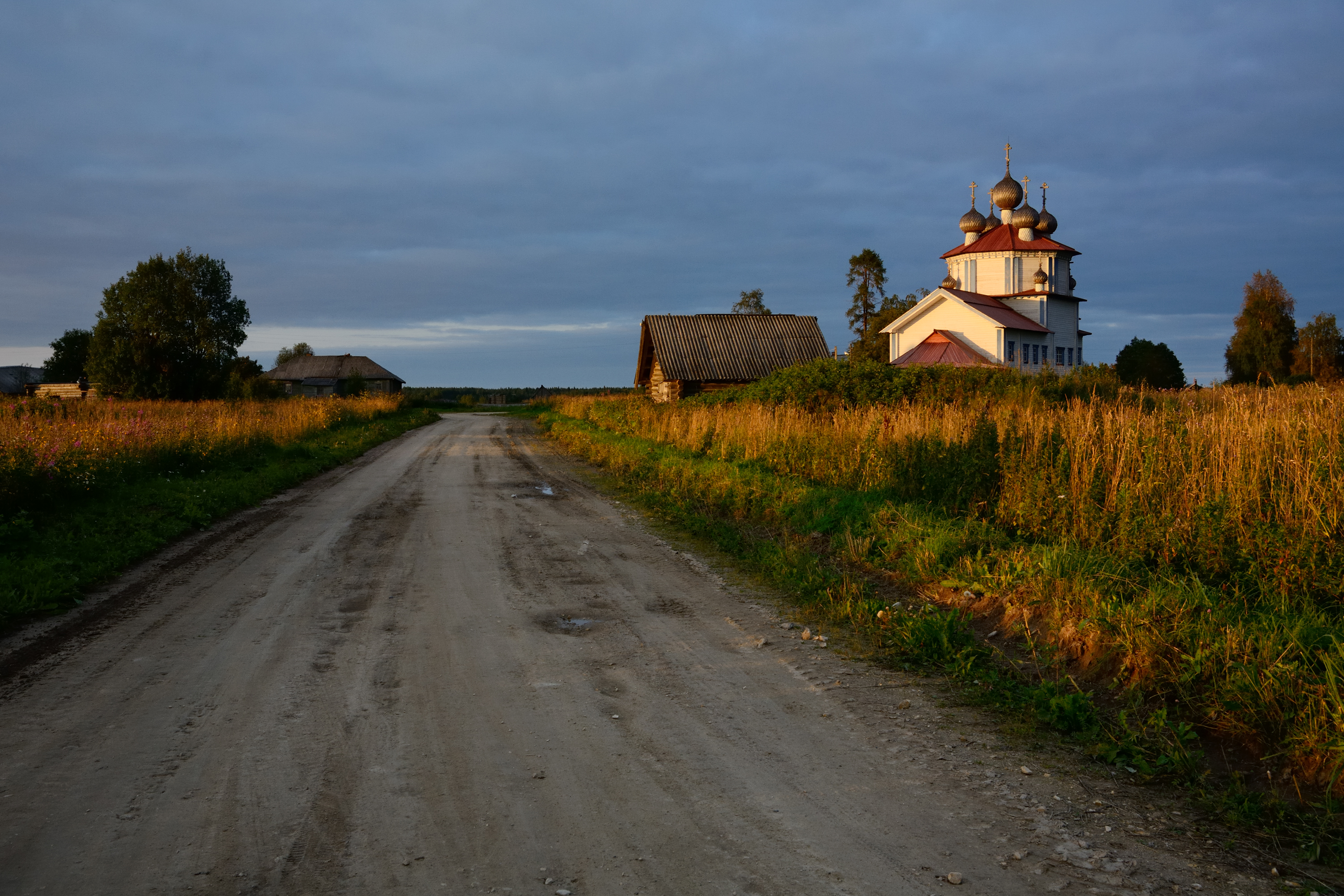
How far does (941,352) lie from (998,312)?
7832 millimetres

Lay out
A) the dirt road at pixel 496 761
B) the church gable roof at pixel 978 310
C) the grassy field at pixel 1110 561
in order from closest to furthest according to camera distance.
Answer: the dirt road at pixel 496 761 → the grassy field at pixel 1110 561 → the church gable roof at pixel 978 310

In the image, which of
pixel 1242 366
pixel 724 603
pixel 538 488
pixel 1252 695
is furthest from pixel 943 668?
pixel 1242 366

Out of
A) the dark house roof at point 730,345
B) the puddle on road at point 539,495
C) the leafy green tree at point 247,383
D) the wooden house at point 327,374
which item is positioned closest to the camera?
the puddle on road at point 539,495

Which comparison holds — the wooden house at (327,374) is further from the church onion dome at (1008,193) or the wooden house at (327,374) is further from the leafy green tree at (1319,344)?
the leafy green tree at (1319,344)

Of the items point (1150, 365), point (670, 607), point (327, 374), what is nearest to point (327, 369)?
point (327, 374)

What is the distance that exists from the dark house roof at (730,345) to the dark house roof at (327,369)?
227 ft

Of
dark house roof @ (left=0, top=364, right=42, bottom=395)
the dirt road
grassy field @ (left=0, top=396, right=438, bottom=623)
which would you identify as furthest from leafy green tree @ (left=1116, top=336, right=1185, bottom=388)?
dark house roof @ (left=0, top=364, right=42, bottom=395)

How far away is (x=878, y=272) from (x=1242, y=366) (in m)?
28.5

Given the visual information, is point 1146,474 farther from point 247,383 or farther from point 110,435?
point 247,383

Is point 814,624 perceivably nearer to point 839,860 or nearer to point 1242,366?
point 839,860

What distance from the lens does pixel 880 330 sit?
→ 6406 cm

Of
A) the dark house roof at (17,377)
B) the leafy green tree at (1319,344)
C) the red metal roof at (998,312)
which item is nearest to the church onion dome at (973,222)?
the red metal roof at (998,312)

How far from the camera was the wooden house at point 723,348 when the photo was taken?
3556 centimetres

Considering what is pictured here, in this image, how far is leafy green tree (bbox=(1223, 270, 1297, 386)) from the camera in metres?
63.0
